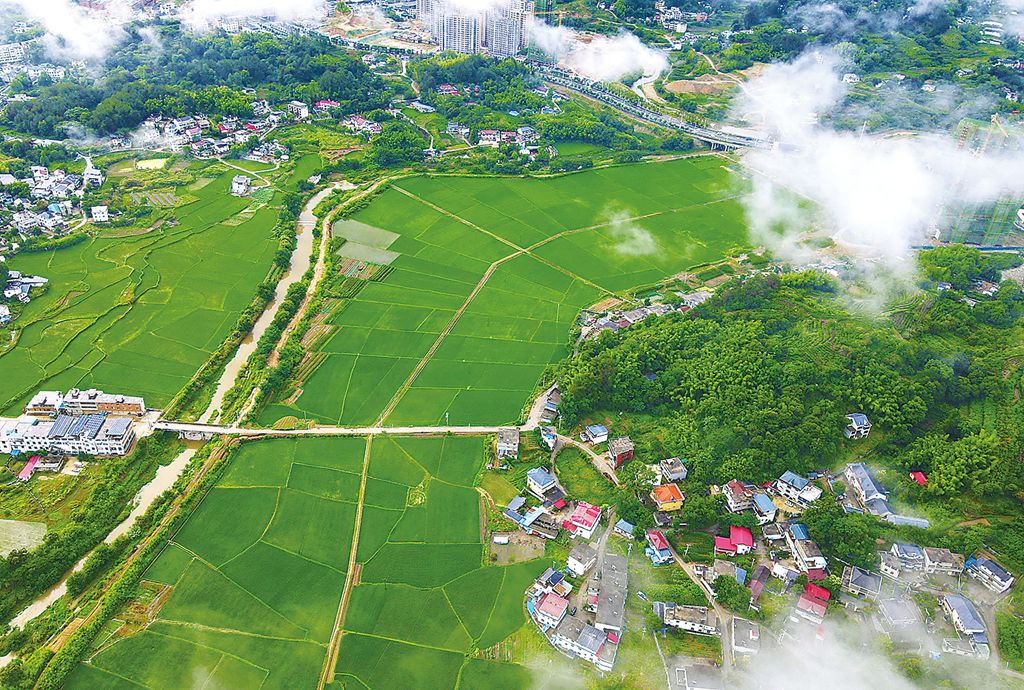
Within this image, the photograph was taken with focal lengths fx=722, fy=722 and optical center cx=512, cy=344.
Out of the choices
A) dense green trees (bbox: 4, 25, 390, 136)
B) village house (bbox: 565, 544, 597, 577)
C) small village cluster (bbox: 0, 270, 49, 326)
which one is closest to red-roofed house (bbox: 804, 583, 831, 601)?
village house (bbox: 565, 544, 597, 577)

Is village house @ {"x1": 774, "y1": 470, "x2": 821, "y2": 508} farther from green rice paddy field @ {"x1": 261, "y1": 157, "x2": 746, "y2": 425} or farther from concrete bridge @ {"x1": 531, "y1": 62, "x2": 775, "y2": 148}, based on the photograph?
concrete bridge @ {"x1": 531, "y1": 62, "x2": 775, "y2": 148}

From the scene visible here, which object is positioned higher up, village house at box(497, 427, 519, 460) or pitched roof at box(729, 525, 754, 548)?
village house at box(497, 427, 519, 460)

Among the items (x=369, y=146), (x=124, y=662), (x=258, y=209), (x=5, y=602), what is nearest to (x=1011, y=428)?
(x=124, y=662)

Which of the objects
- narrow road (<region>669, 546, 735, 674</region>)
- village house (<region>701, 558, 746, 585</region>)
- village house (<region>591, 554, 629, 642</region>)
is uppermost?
village house (<region>591, 554, 629, 642</region>)

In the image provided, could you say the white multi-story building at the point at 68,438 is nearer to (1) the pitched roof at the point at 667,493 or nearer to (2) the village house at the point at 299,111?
(1) the pitched roof at the point at 667,493

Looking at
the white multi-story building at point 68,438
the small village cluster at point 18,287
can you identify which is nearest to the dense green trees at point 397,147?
the small village cluster at point 18,287

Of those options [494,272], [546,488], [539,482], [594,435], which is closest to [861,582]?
[594,435]

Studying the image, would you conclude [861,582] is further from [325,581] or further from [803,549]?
[325,581]

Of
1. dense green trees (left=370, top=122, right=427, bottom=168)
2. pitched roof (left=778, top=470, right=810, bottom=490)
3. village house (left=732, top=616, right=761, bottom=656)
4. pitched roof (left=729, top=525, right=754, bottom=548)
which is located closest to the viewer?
village house (left=732, top=616, right=761, bottom=656)
